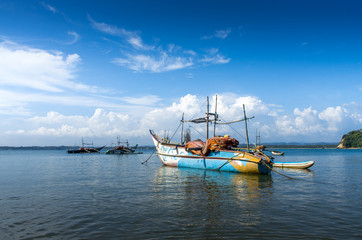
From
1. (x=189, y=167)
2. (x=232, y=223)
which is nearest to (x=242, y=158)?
(x=189, y=167)

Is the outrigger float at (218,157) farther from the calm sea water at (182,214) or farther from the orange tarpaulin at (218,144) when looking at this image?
the calm sea water at (182,214)

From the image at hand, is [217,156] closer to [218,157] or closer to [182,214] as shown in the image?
[218,157]

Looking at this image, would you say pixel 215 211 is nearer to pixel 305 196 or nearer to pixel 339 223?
pixel 339 223

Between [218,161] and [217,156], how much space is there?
23.3 inches

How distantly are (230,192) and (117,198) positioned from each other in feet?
23.4

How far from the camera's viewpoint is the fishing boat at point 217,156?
25.6m

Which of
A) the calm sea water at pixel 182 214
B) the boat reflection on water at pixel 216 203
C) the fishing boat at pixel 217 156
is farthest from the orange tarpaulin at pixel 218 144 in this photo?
the calm sea water at pixel 182 214

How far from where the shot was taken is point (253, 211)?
36.6 ft

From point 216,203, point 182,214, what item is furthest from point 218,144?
point 182,214

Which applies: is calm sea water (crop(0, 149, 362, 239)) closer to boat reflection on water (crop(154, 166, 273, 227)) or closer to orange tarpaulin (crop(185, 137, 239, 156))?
boat reflection on water (crop(154, 166, 273, 227))

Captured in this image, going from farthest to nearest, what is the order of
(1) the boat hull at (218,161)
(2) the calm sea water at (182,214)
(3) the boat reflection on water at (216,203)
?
(1) the boat hull at (218,161) → (3) the boat reflection on water at (216,203) → (2) the calm sea water at (182,214)

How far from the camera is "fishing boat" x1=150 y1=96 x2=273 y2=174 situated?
2564 cm

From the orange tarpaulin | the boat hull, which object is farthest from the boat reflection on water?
the orange tarpaulin

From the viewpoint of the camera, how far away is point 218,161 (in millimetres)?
28312
